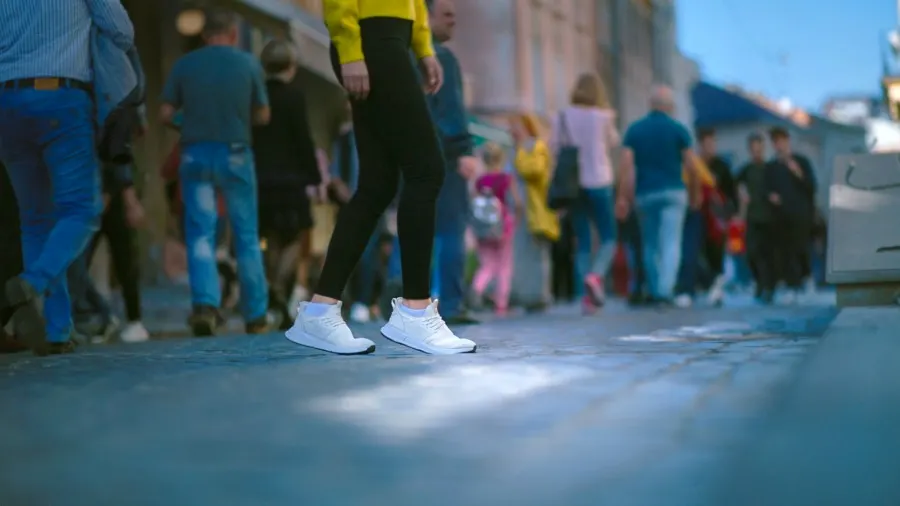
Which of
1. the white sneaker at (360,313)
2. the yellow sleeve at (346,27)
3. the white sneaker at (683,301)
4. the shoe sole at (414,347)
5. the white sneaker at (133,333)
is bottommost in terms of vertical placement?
the white sneaker at (683,301)

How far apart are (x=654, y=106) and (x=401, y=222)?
6.93m

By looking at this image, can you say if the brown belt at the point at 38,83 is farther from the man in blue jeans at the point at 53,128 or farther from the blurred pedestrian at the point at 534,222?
the blurred pedestrian at the point at 534,222

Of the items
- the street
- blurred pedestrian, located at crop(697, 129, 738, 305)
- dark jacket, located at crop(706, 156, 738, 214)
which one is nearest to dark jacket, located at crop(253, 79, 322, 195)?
the street

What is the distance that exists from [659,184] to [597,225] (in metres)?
0.61

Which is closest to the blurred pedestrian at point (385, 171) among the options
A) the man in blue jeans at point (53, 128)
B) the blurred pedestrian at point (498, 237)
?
the man in blue jeans at point (53, 128)

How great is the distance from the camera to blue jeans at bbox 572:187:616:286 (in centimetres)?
1138

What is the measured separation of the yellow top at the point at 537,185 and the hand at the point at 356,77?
8.37m

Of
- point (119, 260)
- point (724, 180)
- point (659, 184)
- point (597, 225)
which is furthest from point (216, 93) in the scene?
point (724, 180)

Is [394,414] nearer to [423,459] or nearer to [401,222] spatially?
[423,459]

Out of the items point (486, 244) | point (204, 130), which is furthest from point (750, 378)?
point (486, 244)

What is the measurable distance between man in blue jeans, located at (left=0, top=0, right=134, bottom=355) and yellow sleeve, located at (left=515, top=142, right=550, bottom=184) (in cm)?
784

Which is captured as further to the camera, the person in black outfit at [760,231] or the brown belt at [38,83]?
the person in black outfit at [760,231]

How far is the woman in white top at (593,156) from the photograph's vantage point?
11.2m

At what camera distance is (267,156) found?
859 centimetres
